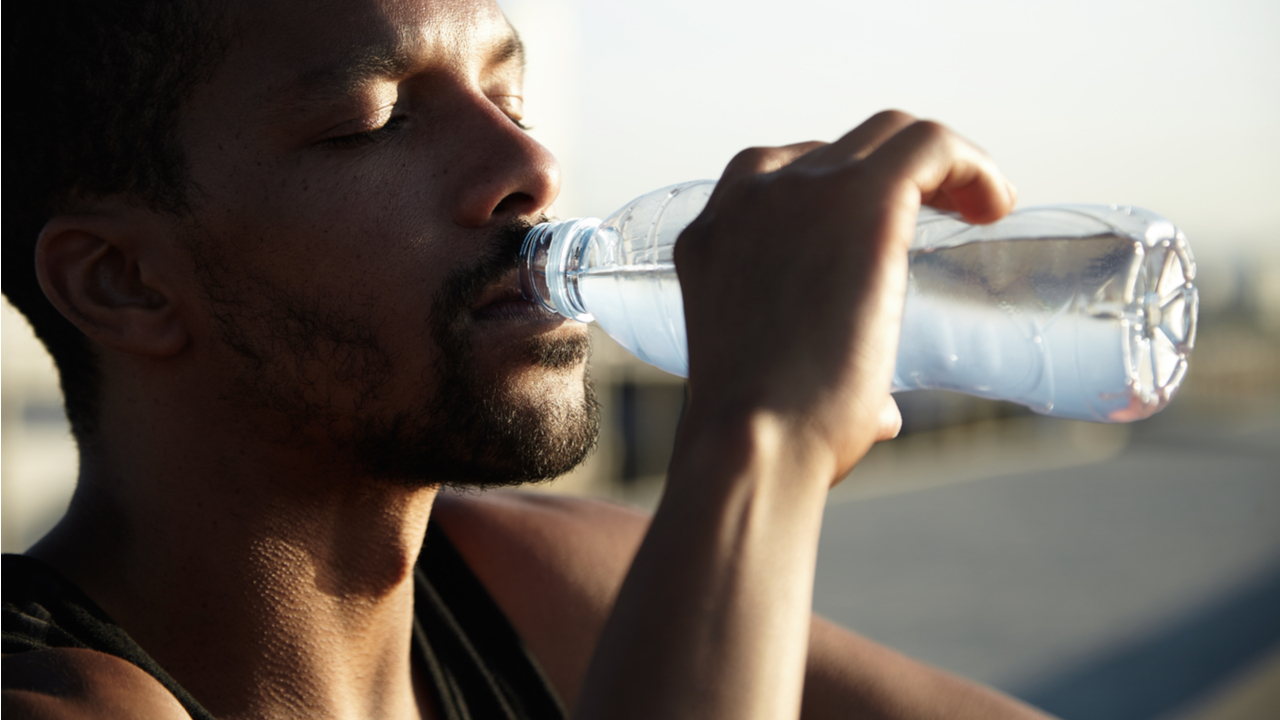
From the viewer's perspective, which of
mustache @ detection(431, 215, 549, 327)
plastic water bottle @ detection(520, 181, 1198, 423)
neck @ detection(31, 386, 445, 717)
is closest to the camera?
plastic water bottle @ detection(520, 181, 1198, 423)

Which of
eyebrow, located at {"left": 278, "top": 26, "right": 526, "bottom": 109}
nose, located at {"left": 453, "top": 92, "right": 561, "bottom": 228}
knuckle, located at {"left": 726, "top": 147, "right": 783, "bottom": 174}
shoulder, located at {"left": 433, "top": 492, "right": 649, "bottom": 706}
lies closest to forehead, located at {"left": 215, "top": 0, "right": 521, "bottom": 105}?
eyebrow, located at {"left": 278, "top": 26, "right": 526, "bottom": 109}

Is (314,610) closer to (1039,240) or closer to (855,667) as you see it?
(855,667)

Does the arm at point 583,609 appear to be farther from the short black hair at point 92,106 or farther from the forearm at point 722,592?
the forearm at point 722,592

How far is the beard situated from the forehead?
275mm

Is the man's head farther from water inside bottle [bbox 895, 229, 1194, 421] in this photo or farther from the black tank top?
water inside bottle [bbox 895, 229, 1194, 421]

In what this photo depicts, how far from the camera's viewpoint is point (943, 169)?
1.01 metres

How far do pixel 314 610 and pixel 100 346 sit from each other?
1.78 feet

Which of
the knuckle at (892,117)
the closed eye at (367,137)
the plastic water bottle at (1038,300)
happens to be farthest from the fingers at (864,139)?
the closed eye at (367,137)

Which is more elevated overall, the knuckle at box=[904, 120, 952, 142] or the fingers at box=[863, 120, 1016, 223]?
the knuckle at box=[904, 120, 952, 142]

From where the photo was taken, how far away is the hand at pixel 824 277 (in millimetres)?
988

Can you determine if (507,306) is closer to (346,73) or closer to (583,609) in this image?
(346,73)

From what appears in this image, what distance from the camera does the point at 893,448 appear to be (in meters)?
13.9

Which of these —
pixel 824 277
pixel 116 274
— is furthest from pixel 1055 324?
pixel 116 274

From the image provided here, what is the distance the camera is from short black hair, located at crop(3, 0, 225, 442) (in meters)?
1.60
